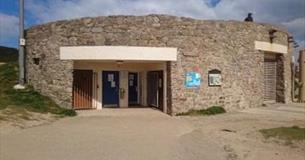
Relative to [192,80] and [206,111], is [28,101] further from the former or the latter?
[206,111]

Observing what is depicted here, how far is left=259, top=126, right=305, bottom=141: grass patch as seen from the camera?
1251 centimetres

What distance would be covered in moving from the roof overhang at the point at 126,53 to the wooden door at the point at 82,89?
2.00 metres

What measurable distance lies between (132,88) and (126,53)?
4.55 meters

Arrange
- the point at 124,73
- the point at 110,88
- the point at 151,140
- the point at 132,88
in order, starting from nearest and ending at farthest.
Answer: the point at 151,140 < the point at 110,88 < the point at 124,73 < the point at 132,88

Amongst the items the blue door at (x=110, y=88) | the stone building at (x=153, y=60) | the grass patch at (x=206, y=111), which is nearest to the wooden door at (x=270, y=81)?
the stone building at (x=153, y=60)

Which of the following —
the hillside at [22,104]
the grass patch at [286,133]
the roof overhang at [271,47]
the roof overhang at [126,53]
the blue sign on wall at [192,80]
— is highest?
the roof overhang at [271,47]

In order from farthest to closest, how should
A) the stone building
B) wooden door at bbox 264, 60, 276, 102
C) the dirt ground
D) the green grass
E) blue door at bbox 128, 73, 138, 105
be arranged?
wooden door at bbox 264, 60, 276, 102 → blue door at bbox 128, 73, 138, 105 → the stone building → the green grass → the dirt ground

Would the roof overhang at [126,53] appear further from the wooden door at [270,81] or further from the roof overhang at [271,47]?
the wooden door at [270,81]

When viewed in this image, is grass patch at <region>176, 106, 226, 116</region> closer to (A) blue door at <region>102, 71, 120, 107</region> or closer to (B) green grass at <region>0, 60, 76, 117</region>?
(A) blue door at <region>102, 71, 120, 107</region>

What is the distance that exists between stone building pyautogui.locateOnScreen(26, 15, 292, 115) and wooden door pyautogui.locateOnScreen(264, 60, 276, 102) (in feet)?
8.56

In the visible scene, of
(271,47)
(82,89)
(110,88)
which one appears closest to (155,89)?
(110,88)

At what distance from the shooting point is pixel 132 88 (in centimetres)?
2303

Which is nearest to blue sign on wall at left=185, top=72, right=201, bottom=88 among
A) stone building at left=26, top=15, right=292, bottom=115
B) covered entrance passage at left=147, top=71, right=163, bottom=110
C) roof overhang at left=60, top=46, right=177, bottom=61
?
stone building at left=26, top=15, right=292, bottom=115

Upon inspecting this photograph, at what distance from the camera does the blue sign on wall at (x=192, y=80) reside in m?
19.2
